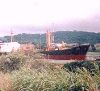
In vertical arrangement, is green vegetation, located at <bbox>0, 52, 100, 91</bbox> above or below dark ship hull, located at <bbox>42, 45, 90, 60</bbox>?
above

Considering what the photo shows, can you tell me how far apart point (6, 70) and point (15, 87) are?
40.2 ft

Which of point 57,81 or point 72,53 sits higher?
point 57,81

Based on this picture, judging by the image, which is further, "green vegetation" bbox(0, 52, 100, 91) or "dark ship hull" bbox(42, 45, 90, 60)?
"dark ship hull" bbox(42, 45, 90, 60)

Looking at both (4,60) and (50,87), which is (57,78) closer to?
(50,87)

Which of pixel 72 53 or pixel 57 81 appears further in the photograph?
pixel 72 53

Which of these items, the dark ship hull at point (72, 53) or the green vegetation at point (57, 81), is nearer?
the green vegetation at point (57, 81)

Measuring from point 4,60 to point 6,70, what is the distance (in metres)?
1.92

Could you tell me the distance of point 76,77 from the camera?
44.0 ft

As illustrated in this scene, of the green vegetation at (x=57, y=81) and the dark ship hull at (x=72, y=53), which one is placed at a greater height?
the green vegetation at (x=57, y=81)

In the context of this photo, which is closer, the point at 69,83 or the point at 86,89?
the point at 86,89

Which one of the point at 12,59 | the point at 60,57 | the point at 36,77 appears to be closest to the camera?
the point at 36,77

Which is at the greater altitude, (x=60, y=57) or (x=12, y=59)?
(x=12, y=59)

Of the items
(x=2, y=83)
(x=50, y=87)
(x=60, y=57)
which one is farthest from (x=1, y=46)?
(x=50, y=87)

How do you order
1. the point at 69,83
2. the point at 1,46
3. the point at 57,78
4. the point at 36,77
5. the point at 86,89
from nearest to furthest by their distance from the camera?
the point at 86,89 < the point at 69,83 < the point at 57,78 < the point at 36,77 < the point at 1,46
